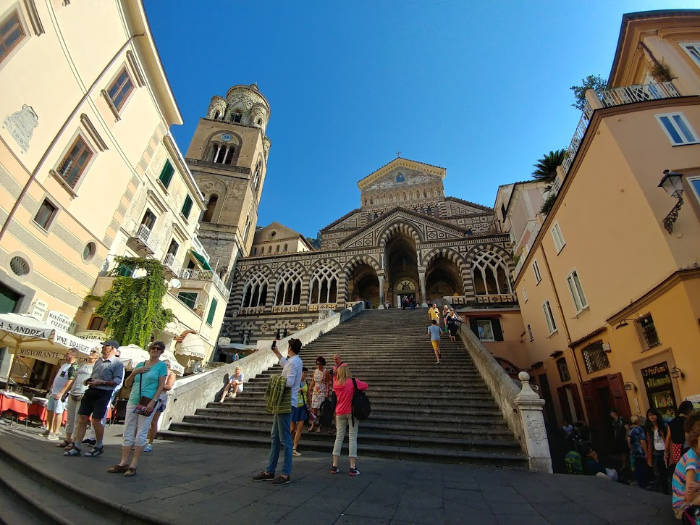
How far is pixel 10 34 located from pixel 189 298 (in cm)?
1327

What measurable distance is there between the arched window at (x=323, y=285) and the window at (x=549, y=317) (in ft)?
48.3

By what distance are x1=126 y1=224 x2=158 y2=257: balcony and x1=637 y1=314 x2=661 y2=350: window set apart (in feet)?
61.3

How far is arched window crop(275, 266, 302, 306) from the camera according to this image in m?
25.5

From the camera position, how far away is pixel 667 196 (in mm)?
7152

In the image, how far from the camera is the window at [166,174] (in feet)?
56.7

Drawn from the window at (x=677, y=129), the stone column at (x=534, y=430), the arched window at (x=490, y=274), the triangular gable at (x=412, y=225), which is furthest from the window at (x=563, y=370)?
the triangular gable at (x=412, y=225)

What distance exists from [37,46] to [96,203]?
17.0 feet

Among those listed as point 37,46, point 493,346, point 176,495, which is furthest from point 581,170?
point 37,46

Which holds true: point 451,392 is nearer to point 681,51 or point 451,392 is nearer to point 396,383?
point 396,383

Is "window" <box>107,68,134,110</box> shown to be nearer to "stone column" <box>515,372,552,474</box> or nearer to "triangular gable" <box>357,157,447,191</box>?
"stone column" <box>515,372,552,474</box>

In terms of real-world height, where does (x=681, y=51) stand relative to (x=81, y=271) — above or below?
above

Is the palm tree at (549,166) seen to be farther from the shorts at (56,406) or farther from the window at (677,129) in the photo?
the shorts at (56,406)

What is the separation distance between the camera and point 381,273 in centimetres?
2408

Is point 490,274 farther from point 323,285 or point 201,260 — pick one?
point 201,260
